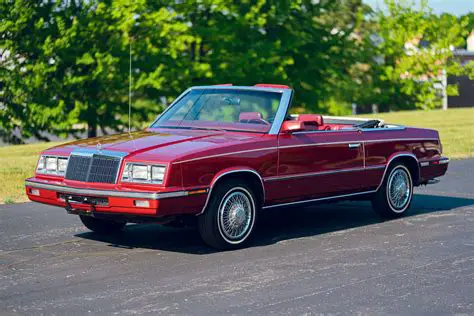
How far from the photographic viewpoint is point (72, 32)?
35.6 meters

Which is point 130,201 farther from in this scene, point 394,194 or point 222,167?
point 394,194

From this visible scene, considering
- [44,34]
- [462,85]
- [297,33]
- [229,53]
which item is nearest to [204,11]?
[229,53]

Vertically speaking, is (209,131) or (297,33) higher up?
(297,33)

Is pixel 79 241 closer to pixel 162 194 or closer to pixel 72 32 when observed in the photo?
pixel 162 194

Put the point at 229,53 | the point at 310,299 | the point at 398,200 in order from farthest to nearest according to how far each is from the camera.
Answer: the point at 229,53
the point at 398,200
the point at 310,299

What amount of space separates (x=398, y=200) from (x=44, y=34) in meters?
27.3

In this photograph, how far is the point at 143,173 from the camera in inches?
338

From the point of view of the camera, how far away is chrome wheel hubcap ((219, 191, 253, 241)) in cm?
902

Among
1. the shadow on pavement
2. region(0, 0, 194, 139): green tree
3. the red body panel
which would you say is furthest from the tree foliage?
the red body panel

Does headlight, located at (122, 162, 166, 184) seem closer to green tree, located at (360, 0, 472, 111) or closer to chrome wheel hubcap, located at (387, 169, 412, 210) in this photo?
chrome wheel hubcap, located at (387, 169, 412, 210)

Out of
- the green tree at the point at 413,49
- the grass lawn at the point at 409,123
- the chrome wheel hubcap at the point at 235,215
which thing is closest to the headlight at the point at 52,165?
the chrome wheel hubcap at the point at 235,215

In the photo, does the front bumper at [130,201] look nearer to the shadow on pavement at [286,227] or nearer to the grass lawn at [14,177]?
the shadow on pavement at [286,227]

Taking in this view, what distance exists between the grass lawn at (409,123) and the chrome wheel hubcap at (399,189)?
215 inches

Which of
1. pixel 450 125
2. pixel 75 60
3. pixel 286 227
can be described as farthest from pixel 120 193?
pixel 450 125
